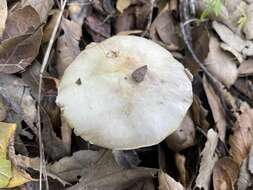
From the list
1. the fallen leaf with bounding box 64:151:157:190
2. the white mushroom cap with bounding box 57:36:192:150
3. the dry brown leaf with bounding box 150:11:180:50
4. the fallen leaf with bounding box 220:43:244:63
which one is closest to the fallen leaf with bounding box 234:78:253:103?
the fallen leaf with bounding box 220:43:244:63

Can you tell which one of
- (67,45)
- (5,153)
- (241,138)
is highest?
(67,45)

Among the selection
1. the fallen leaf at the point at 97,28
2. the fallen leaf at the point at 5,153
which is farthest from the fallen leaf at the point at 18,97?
the fallen leaf at the point at 97,28

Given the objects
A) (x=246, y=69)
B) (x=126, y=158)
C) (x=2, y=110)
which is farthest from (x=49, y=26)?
(x=246, y=69)

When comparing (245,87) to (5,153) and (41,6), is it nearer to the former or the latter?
(41,6)

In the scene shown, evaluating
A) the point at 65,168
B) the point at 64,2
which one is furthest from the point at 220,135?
the point at 64,2

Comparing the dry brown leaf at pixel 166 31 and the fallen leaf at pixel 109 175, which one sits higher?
the dry brown leaf at pixel 166 31

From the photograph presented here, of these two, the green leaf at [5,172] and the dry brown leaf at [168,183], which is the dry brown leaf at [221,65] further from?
the green leaf at [5,172]

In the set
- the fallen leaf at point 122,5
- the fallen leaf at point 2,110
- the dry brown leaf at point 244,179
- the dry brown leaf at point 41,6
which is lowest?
the dry brown leaf at point 244,179
